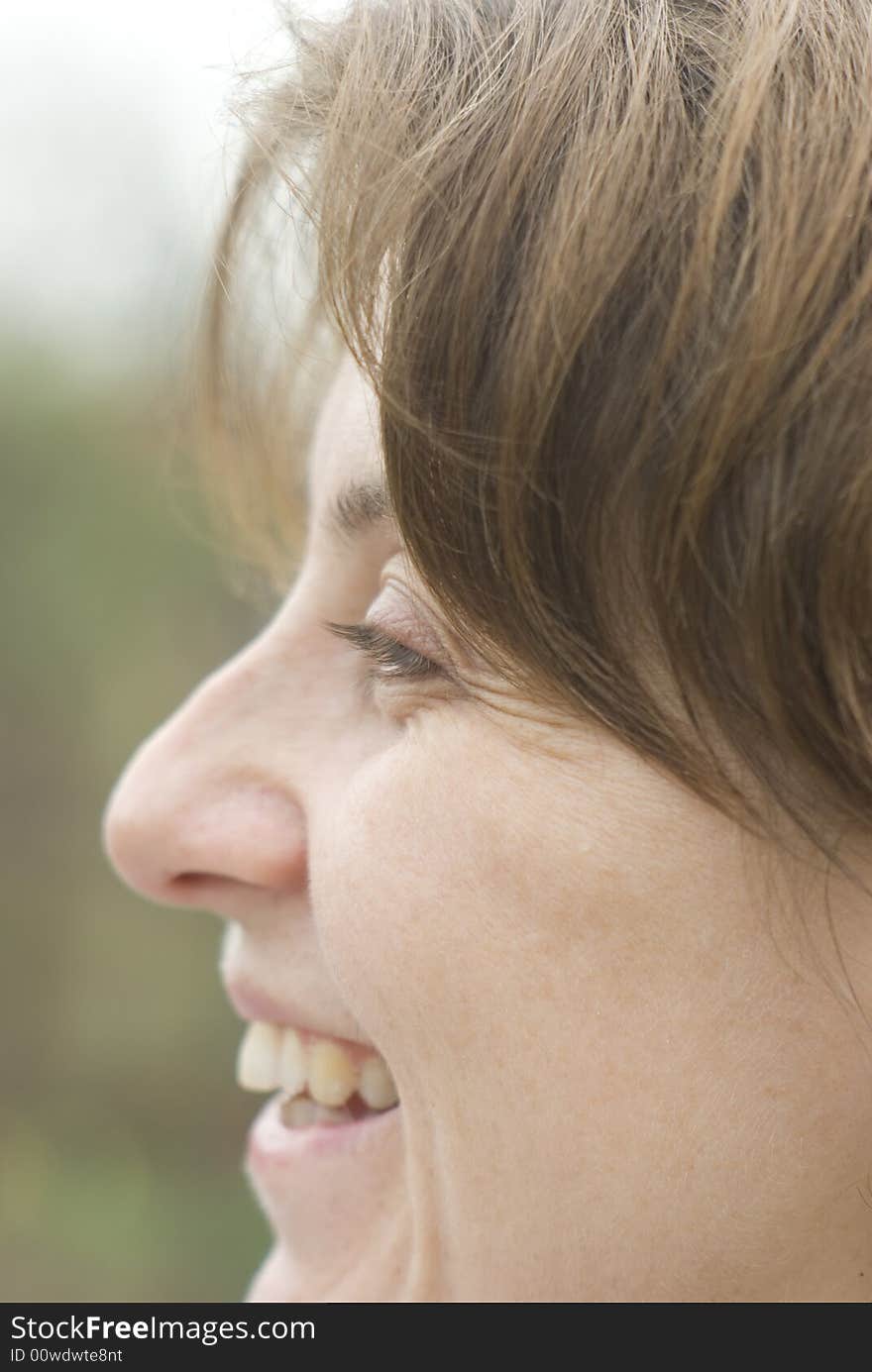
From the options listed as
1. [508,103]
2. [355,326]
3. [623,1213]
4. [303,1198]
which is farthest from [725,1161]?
Result: [508,103]

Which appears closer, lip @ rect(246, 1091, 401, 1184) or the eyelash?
the eyelash

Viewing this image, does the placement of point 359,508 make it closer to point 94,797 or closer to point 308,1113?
point 308,1113

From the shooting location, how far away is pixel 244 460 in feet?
6.73

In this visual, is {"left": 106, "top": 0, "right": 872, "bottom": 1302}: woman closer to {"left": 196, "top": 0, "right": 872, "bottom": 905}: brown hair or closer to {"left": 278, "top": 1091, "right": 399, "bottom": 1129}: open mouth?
{"left": 196, "top": 0, "right": 872, "bottom": 905}: brown hair

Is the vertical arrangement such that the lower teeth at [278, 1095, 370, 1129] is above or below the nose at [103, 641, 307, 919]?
below

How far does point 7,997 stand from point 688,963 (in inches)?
152

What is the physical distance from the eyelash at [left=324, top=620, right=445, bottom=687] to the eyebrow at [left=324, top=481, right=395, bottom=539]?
0.08 meters

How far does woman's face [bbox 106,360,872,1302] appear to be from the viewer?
40.1 inches

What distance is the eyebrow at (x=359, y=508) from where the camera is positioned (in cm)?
114

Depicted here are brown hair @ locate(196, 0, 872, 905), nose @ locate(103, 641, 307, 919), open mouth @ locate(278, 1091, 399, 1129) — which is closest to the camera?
brown hair @ locate(196, 0, 872, 905)

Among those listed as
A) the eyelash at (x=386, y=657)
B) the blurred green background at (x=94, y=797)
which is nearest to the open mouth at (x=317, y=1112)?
the eyelash at (x=386, y=657)

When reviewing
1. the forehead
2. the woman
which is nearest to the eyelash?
the woman

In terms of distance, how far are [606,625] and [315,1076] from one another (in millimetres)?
642

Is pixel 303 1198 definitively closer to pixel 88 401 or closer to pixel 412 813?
pixel 412 813
